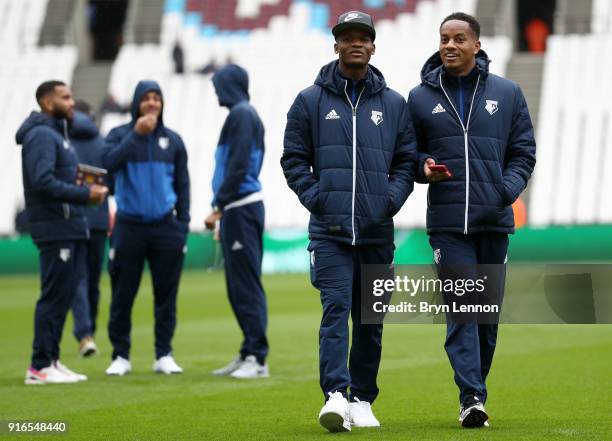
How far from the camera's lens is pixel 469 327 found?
7.45m

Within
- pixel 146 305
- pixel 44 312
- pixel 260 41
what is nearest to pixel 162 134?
pixel 44 312

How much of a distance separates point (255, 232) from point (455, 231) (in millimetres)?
3607

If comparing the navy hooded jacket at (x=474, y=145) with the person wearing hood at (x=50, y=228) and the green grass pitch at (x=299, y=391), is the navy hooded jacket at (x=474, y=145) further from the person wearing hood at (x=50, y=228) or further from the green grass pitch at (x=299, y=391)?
the person wearing hood at (x=50, y=228)

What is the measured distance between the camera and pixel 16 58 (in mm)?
38719

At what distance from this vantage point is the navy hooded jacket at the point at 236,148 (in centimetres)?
1066

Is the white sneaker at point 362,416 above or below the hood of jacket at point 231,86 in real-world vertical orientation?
below

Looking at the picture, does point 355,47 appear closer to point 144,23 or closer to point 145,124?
point 145,124

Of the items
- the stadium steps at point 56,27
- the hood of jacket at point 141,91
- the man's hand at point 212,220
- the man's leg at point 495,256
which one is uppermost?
the stadium steps at point 56,27

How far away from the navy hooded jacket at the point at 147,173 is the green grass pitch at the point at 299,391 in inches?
53.5

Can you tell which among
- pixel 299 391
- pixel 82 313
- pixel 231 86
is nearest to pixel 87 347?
pixel 82 313

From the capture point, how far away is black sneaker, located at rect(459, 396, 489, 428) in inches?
285

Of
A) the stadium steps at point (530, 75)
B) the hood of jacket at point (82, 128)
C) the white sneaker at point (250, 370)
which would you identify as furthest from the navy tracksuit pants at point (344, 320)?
the stadium steps at point (530, 75)

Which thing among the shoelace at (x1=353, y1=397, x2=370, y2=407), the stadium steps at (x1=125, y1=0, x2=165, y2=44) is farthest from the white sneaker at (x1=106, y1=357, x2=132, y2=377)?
the stadium steps at (x1=125, y1=0, x2=165, y2=44)

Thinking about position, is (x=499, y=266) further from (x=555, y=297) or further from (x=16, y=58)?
(x=16, y=58)
